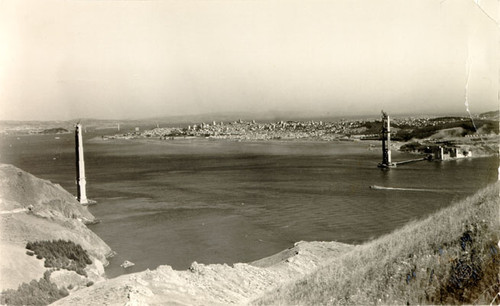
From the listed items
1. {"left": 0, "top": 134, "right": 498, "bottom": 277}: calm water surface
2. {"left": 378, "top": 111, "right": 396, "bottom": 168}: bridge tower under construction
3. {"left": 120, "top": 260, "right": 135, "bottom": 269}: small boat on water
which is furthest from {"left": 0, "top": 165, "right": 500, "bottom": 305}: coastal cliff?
{"left": 378, "top": 111, "right": 396, "bottom": 168}: bridge tower under construction

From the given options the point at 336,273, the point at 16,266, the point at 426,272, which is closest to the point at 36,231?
the point at 16,266

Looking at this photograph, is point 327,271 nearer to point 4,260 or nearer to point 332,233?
point 4,260

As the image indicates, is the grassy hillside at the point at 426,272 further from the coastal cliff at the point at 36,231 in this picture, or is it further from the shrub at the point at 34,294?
the coastal cliff at the point at 36,231

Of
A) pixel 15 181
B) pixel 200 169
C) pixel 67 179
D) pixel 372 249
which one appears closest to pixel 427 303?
pixel 372 249

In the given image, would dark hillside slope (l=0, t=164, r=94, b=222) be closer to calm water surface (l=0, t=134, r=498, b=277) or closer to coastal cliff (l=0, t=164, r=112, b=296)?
coastal cliff (l=0, t=164, r=112, b=296)

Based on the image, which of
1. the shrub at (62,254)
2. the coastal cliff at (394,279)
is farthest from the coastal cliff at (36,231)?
the coastal cliff at (394,279)

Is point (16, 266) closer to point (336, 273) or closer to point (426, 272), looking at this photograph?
point (336, 273)
